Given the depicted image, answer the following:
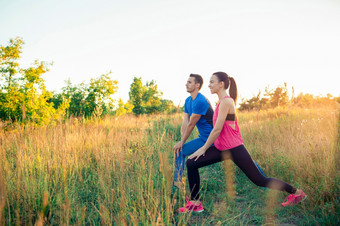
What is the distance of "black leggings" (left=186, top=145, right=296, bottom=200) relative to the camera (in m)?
2.59

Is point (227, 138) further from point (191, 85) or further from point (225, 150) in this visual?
point (191, 85)

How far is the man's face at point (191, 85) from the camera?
130 inches

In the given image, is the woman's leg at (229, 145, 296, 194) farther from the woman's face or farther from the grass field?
the woman's face

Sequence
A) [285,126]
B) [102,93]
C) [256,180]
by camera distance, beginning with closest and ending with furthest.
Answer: [256,180]
[285,126]
[102,93]

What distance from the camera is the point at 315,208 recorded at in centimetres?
268

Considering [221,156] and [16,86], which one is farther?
[16,86]

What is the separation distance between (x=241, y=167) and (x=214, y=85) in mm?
1162

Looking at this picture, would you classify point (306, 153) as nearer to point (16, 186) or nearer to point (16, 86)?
point (16, 186)

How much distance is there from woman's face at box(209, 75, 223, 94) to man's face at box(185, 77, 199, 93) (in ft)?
1.69

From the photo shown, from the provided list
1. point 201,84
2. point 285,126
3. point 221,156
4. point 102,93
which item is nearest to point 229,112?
point 221,156

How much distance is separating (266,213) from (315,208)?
62 centimetres

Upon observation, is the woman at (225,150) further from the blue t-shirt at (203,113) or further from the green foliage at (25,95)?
the green foliage at (25,95)

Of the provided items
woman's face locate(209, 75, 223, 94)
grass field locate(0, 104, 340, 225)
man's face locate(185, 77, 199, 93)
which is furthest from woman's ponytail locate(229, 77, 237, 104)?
grass field locate(0, 104, 340, 225)

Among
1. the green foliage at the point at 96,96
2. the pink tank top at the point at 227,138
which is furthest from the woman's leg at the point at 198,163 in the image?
the green foliage at the point at 96,96
